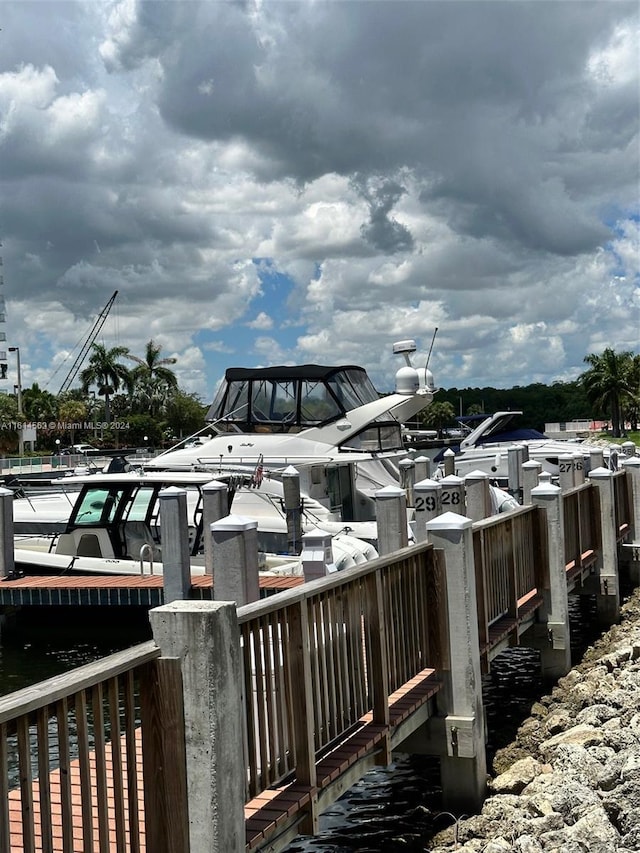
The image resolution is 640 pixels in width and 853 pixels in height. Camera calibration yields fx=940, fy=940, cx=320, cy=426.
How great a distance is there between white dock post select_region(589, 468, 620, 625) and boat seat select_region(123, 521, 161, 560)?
25.4 ft

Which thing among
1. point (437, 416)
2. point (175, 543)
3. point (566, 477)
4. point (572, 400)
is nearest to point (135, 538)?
point (175, 543)

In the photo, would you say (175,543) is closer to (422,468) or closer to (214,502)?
(214,502)

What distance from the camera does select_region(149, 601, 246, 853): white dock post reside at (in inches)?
176

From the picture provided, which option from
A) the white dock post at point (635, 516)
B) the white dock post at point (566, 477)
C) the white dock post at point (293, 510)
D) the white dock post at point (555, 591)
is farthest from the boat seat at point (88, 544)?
the white dock post at point (635, 516)

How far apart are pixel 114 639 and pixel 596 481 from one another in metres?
8.52

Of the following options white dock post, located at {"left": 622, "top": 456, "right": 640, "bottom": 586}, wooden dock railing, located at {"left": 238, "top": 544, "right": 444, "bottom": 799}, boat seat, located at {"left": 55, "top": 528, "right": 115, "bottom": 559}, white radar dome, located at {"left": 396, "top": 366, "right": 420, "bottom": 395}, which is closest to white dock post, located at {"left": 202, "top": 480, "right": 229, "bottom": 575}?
boat seat, located at {"left": 55, "top": 528, "right": 115, "bottom": 559}

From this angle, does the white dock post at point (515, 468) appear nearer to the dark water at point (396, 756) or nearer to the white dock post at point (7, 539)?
the dark water at point (396, 756)

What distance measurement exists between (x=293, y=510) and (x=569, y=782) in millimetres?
9082

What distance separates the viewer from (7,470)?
51250 mm

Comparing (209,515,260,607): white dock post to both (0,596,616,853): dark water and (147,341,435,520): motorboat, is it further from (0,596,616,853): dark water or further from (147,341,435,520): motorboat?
(147,341,435,520): motorboat

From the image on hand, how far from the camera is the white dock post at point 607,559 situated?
624 inches

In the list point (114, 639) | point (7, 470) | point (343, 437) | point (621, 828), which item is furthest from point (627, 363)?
point (621, 828)

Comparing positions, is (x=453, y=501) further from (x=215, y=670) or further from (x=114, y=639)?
(x=215, y=670)

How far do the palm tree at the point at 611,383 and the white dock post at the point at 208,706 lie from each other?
87.9 metres
